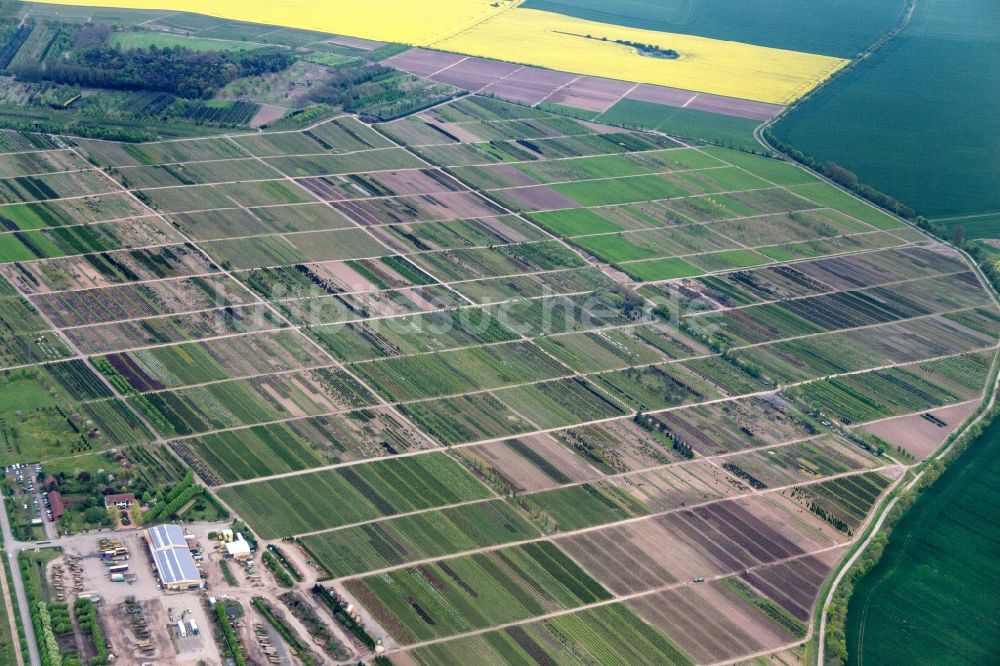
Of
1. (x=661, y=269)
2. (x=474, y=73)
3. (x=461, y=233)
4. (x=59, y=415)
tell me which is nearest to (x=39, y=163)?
(x=461, y=233)

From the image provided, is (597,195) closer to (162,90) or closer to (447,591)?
(162,90)

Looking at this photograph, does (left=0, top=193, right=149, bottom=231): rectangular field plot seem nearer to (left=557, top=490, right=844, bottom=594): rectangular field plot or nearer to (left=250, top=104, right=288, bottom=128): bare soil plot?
(left=250, top=104, right=288, bottom=128): bare soil plot

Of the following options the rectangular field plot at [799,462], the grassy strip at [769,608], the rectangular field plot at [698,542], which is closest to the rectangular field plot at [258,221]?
the rectangular field plot at [799,462]

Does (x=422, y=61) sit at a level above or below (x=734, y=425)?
above

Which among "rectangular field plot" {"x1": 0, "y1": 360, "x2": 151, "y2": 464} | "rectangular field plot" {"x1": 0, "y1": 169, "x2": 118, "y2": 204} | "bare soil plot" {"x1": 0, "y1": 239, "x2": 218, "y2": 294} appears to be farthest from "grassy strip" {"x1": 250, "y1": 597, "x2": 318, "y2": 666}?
"rectangular field plot" {"x1": 0, "y1": 169, "x2": 118, "y2": 204}

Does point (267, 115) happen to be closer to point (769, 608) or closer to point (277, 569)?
point (277, 569)

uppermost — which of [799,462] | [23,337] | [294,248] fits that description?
[294,248]

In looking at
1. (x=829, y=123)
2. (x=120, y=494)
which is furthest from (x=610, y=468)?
(x=829, y=123)
